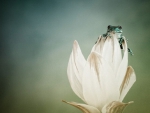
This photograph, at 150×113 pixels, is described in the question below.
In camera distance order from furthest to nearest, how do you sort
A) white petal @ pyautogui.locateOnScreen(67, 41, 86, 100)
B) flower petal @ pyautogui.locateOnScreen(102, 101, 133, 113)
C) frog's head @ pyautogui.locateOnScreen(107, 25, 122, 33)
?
frog's head @ pyautogui.locateOnScreen(107, 25, 122, 33)
white petal @ pyautogui.locateOnScreen(67, 41, 86, 100)
flower petal @ pyautogui.locateOnScreen(102, 101, 133, 113)

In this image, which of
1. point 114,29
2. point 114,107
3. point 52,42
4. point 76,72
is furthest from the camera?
point 52,42

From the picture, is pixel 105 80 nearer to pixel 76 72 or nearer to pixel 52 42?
pixel 76 72

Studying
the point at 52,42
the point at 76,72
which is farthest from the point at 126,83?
the point at 52,42

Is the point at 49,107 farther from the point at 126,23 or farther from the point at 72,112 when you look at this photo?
the point at 126,23

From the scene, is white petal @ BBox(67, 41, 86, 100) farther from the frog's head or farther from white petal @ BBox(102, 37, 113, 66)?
the frog's head

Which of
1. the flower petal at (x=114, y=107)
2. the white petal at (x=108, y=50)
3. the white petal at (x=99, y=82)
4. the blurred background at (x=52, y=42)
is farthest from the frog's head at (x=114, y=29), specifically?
the flower petal at (x=114, y=107)

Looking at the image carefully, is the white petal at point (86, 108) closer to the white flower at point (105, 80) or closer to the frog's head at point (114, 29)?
the white flower at point (105, 80)

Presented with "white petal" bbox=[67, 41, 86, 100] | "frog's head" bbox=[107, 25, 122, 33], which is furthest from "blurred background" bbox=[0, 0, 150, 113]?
"white petal" bbox=[67, 41, 86, 100]
